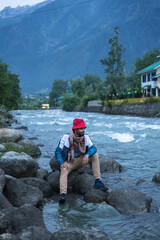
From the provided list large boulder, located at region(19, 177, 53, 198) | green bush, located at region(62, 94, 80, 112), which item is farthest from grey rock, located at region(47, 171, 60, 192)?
green bush, located at region(62, 94, 80, 112)

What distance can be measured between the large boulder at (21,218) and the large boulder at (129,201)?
5.63 feet

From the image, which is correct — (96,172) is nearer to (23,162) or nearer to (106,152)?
(23,162)

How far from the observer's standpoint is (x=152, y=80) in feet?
155

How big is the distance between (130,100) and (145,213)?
4086 centimetres

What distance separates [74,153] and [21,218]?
231 centimetres

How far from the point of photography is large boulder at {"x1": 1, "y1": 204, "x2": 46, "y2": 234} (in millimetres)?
3654

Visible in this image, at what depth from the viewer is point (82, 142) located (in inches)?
223

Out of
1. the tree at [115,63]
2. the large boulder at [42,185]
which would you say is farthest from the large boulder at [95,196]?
the tree at [115,63]

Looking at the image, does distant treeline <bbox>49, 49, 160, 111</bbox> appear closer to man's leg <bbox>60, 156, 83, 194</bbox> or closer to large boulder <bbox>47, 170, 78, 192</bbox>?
large boulder <bbox>47, 170, 78, 192</bbox>

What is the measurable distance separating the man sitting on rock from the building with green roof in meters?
39.2

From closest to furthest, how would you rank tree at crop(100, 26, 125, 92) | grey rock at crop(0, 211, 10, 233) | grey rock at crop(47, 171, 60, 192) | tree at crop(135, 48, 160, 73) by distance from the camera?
grey rock at crop(0, 211, 10, 233) < grey rock at crop(47, 171, 60, 192) < tree at crop(100, 26, 125, 92) < tree at crop(135, 48, 160, 73)

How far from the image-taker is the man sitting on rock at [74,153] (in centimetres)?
543

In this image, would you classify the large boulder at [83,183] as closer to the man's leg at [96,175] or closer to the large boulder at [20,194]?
the man's leg at [96,175]

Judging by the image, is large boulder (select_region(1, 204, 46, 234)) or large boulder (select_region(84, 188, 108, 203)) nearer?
large boulder (select_region(1, 204, 46, 234))
